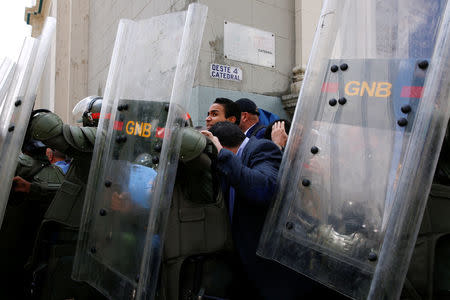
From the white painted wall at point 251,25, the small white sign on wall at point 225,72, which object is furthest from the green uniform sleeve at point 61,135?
the small white sign on wall at point 225,72

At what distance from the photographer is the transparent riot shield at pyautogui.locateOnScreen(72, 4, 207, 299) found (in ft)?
4.95

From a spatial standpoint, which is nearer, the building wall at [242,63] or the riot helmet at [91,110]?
the riot helmet at [91,110]

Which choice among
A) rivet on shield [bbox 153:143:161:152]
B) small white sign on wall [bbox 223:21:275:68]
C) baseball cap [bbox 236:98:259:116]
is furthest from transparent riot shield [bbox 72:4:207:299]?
small white sign on wall [bbox 223:21:275:68]

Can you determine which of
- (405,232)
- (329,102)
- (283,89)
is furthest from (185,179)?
(283,89)

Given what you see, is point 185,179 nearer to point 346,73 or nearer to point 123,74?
point 123,74

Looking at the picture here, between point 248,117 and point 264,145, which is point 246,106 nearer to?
point 248,117

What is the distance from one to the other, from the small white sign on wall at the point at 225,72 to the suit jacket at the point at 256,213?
272 cm

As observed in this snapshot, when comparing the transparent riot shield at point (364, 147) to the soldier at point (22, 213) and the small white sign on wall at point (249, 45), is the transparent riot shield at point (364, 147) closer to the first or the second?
the soldier at point (22, 213)

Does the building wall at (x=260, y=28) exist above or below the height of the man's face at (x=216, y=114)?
above

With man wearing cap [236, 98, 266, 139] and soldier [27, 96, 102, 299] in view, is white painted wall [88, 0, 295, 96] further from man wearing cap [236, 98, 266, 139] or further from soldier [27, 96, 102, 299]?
soldier [27, 96, 102, 299]

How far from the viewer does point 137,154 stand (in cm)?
168

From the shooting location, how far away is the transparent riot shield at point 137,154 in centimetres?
151

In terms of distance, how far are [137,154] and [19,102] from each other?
616 millimetres

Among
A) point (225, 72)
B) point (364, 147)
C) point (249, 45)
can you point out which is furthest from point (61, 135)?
point (249, 45)
